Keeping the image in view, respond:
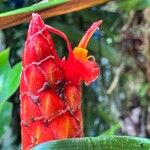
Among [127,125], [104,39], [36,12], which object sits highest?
[104,39]

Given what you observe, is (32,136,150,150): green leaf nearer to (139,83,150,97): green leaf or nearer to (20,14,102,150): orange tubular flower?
(20,14,102,150): orange tubular flower

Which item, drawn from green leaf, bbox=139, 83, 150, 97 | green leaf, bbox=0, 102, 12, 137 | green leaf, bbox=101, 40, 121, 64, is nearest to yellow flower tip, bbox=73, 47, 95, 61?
green leaf, bbox=0, 102, 12, 137

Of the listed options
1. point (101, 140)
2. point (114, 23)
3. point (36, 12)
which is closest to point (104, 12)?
point (114, 23)

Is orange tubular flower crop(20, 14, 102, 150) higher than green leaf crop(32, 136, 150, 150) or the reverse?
higher

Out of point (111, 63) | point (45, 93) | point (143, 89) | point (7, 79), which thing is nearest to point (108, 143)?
point (45, 93)

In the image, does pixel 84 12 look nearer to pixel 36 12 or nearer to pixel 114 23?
pixel 114 23

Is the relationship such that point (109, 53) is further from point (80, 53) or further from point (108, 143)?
point (108, 143)
